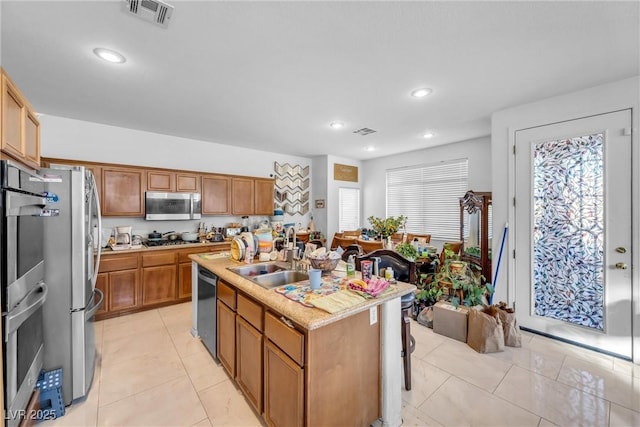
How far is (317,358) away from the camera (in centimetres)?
131

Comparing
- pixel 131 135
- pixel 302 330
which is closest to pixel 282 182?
pixel 131 135

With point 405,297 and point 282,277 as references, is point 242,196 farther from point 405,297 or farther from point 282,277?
point 405,297

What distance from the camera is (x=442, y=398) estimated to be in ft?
6.31

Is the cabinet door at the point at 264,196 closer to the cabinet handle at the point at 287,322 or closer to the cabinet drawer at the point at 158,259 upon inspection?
the cabinet drawer at the point at 158,259

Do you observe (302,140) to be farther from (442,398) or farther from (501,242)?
(442,398)

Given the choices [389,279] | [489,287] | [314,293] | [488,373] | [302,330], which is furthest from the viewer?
[489,287]

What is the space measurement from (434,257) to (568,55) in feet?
8.23

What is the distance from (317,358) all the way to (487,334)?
207 cm

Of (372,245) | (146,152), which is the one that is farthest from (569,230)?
(146,152)

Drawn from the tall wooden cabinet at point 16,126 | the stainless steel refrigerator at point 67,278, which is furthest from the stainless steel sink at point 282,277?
the tall wooden cabinet at point 16,126

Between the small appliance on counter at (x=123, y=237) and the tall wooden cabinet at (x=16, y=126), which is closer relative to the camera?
the tall wooden cabinet at (x=16, y=126)

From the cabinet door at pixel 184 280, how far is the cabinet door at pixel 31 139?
2.09 m

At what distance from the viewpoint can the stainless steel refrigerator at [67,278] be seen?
176cm

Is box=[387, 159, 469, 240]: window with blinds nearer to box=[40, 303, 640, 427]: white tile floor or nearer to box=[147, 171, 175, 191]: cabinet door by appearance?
box=[40, 303, 640, 427]: white tile floor
